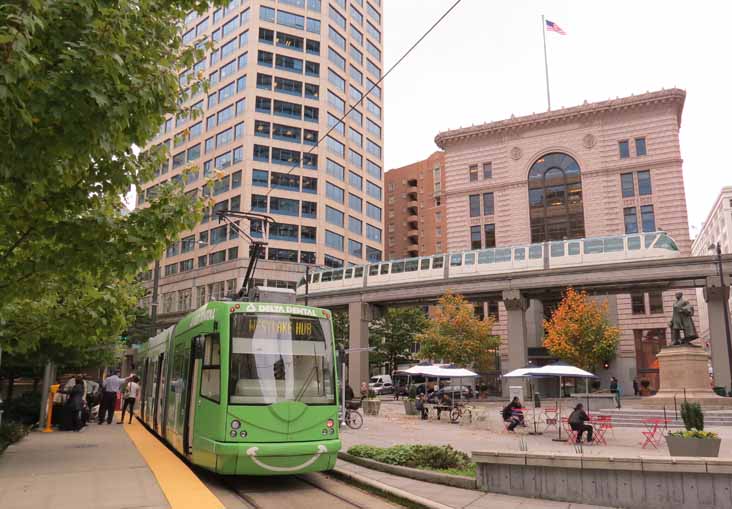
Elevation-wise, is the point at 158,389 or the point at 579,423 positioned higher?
the point at 158,389

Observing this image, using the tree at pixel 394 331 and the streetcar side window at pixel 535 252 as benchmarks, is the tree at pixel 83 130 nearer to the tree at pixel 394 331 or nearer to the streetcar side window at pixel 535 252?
the streetcar side window at pixel 535 252

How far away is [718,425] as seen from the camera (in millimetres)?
21969

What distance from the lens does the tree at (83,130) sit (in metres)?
5.88

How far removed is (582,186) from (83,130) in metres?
55.6

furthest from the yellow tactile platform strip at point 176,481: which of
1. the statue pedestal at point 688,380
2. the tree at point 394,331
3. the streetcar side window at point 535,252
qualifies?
the tree at point 394,331

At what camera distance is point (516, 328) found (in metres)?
44.8

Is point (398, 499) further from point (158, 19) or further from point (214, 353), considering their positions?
point (158, 19)

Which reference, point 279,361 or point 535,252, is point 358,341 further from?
point 279,361

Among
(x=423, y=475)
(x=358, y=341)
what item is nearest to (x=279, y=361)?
(x=423, y=475)

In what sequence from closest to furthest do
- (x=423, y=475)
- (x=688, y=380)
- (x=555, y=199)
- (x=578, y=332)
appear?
(x=423, y=475), (x=688, y=380), (x=578, y=332), (x=555, y=199)

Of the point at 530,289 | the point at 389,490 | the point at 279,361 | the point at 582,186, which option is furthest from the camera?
the point at 582,186

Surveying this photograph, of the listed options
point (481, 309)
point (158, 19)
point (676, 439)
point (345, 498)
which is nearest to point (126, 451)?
point (345, 498)

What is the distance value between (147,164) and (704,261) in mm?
38813

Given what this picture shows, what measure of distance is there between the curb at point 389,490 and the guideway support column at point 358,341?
37.9 meters
